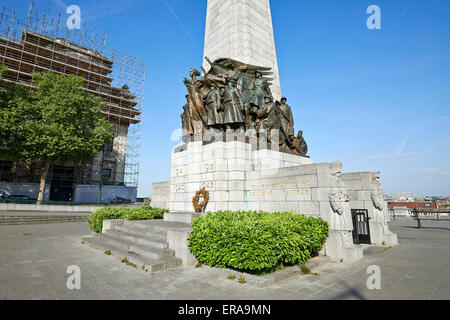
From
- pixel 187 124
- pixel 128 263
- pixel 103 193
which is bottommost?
pixel 128 263

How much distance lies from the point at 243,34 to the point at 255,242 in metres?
13.6

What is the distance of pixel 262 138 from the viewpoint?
40.2 feet

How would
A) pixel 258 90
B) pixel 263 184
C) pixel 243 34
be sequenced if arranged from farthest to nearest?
pixel 243 34 < pixel 258 90 < pixel 263 184

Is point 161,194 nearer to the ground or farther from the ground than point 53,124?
nearer to the ground

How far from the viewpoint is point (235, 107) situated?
11992mm

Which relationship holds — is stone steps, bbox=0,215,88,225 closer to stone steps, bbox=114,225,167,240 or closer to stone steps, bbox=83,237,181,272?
stone steps, bbox=114,225,167,240

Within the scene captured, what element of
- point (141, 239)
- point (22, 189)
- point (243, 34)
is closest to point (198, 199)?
point (141, 239)

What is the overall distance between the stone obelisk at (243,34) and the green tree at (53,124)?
19940 mm

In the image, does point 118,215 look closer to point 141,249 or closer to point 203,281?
point 141,249

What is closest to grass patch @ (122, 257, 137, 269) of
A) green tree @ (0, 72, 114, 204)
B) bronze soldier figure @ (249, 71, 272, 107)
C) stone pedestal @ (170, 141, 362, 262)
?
stone pedestal @ (170, 141, 362, 262)

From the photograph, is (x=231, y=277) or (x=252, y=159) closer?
(x=231, y=277)

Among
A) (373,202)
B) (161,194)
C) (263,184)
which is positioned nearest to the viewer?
(373,202)
